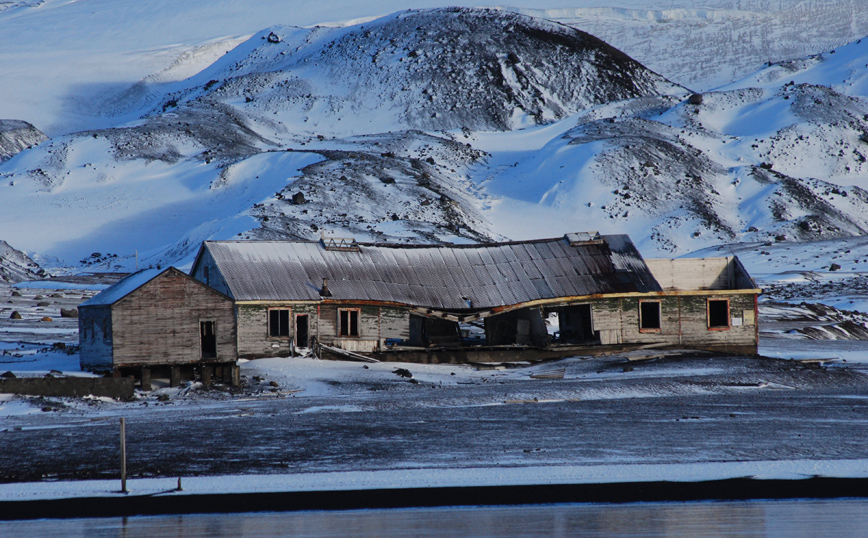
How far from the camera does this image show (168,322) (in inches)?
1304

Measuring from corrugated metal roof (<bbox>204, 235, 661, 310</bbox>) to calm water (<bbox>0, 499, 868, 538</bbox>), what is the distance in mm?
20661

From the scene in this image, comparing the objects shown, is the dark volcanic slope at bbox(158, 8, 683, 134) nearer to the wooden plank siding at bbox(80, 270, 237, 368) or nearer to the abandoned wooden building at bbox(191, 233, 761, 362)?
the abandoned wooden building at bbox(191, 233, 761, 362)

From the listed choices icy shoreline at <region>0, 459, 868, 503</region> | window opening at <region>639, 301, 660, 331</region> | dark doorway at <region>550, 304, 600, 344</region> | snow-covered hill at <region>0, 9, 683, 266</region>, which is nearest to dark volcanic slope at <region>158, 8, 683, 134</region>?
snow-covered hill at <region>0, 9, 683, 266</region>

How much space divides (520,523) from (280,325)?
2268 cm

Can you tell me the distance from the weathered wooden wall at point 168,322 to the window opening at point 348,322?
6075mm

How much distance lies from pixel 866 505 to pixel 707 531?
3555 mm

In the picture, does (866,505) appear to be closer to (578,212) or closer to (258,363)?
(258,363)

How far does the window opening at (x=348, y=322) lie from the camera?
129ft

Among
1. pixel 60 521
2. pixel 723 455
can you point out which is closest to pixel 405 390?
pixel 723 455

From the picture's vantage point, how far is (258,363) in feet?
118

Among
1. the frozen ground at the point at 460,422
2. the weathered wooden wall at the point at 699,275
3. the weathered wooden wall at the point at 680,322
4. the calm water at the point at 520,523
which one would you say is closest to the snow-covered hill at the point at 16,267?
the frozen ground at the point at 460,422

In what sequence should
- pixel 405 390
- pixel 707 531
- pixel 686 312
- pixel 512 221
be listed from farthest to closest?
pixel 512 221, pixel 686 312, pixel 405 390, pixel 707 531

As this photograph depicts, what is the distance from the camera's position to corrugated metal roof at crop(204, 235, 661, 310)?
39.2 m

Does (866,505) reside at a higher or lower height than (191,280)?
lower
